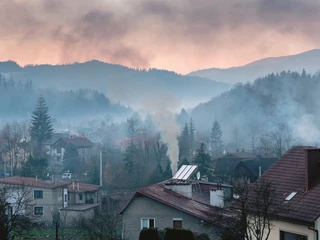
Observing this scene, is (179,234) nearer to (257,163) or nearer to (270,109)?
(257,163)

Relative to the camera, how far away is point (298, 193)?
2003cm

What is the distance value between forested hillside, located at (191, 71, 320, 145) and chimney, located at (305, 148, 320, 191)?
74.9 meters

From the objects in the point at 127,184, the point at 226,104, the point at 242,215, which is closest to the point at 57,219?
the point at 127,184

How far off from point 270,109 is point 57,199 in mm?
99182

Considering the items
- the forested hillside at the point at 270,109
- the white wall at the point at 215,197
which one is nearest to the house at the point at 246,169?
the white wall at the point at 215,197

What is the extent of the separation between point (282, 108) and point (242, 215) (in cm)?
12263

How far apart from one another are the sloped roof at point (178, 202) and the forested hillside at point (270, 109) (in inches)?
2527

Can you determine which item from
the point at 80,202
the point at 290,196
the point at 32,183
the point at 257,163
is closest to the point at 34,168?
the point at 80,202

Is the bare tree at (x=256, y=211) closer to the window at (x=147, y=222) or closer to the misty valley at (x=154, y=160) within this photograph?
the misty valley at (x=154, y=160)

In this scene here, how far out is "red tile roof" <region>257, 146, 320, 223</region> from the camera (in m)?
18.8

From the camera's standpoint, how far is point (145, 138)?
97.9m

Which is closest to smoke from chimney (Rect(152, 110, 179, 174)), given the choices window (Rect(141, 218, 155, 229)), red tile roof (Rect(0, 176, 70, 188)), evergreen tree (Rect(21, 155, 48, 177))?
evergreen tree (Rect(21, 155, 48, 177))

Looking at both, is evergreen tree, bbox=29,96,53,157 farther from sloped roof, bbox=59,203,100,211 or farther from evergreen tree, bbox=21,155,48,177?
sloped roof, bbox=59,203,100,211

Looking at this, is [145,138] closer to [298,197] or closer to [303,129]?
[303,129]
